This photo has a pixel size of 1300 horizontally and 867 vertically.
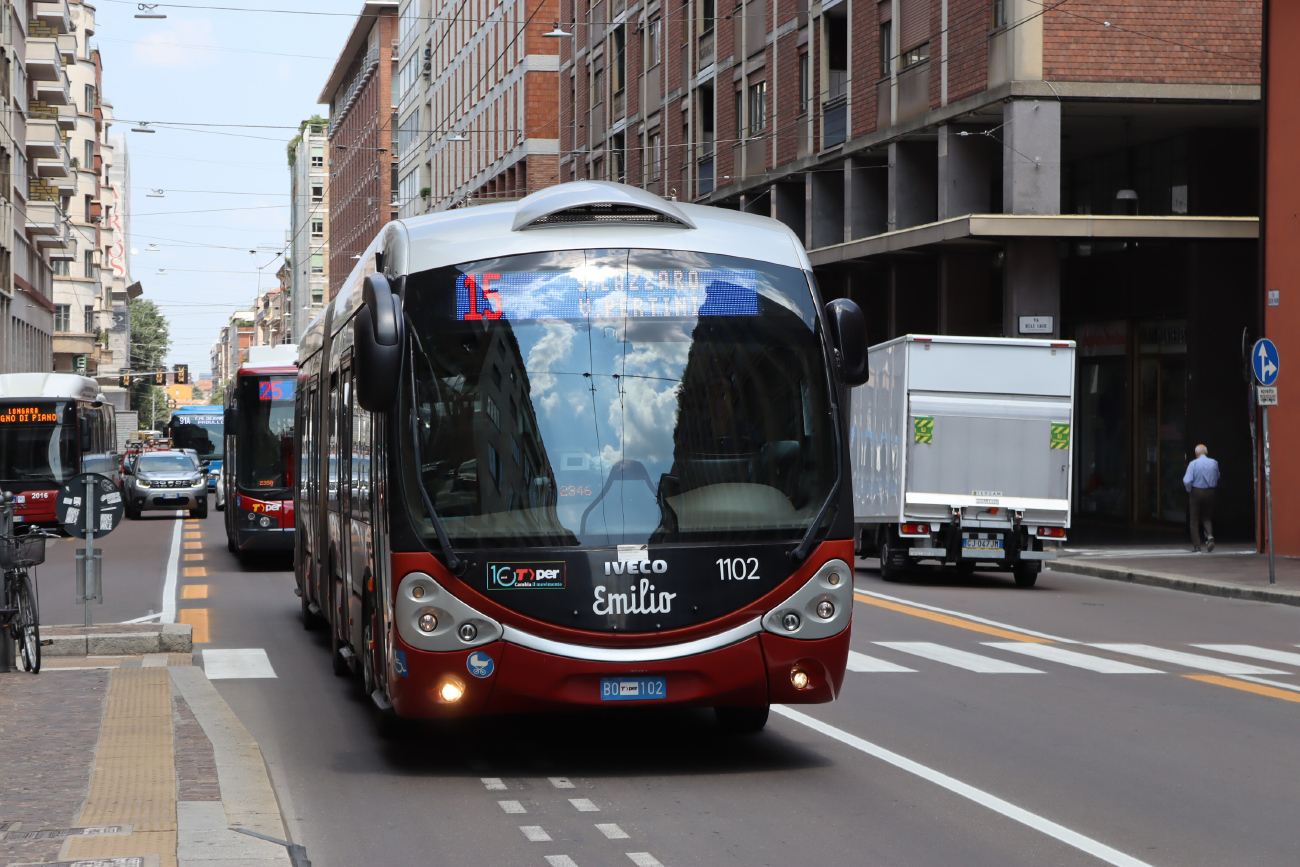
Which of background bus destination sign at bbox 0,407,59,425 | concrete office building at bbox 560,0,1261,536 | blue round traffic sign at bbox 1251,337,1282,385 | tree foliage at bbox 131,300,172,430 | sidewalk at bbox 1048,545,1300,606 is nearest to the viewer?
sidewalk at bbox 1048,545,1300,606

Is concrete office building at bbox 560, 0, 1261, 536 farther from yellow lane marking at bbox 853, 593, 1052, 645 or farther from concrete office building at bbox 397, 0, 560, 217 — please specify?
concrete office building at bbox 397, 0, 560, 217

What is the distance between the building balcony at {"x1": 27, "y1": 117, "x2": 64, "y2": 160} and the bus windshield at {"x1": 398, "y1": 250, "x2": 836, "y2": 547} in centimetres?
6843

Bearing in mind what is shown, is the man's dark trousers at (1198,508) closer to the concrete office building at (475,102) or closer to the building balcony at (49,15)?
the concrete office building at (475,102)

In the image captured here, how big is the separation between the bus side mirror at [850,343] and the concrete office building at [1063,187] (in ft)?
66.4

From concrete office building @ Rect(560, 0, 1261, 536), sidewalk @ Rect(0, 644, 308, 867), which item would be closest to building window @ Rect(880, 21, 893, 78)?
concrete office building @ Rect(560, 0, 1261, 536)

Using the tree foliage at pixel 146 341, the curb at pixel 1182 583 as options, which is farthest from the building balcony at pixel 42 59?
the tree foliage at pixel 146 341

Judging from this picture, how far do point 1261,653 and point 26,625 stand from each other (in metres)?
9.93

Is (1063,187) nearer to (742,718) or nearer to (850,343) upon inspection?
(742,718)

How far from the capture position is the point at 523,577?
7875 mm

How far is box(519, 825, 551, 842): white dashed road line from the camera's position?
6.79 metres

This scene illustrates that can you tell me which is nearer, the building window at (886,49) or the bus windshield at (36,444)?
the bus windshield at (36,444)

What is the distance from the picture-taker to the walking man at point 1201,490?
86.0 ft

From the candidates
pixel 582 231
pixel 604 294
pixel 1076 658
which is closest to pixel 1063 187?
pixel 1076 658

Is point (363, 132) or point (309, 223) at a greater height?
point (363, 132)
